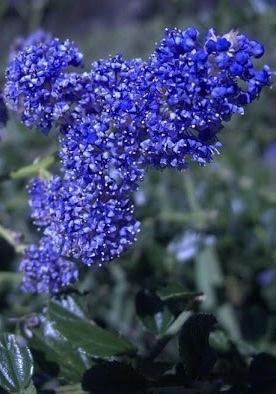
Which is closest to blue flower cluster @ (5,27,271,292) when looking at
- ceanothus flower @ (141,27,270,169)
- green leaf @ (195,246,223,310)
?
ceanothus flower @ (141,27,270,169)

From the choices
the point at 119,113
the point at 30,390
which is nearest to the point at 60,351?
the point at 30,390

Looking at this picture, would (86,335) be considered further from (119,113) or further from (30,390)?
(119,113)

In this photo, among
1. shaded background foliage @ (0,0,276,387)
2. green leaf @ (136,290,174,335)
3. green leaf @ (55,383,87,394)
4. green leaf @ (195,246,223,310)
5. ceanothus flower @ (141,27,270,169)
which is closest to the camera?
ceanothus flower @ (141,27,270,169)

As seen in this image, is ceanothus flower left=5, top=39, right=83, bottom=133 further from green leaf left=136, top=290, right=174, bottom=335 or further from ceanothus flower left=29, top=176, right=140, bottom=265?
green leaf left=136, top=290, right=174, bottom=335

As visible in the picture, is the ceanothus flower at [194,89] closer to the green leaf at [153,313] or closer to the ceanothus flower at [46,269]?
the ceanothus flower at [46,269]

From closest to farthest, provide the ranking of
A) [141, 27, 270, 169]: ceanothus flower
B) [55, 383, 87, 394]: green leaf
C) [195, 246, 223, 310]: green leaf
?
[141, 27, 270, 169]: ceanothus flower, [55, 383, 87, 394]: green leaf, [195, 246, 223, 310]: green leaf

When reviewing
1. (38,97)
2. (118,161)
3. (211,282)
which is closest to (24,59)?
(38,97)
